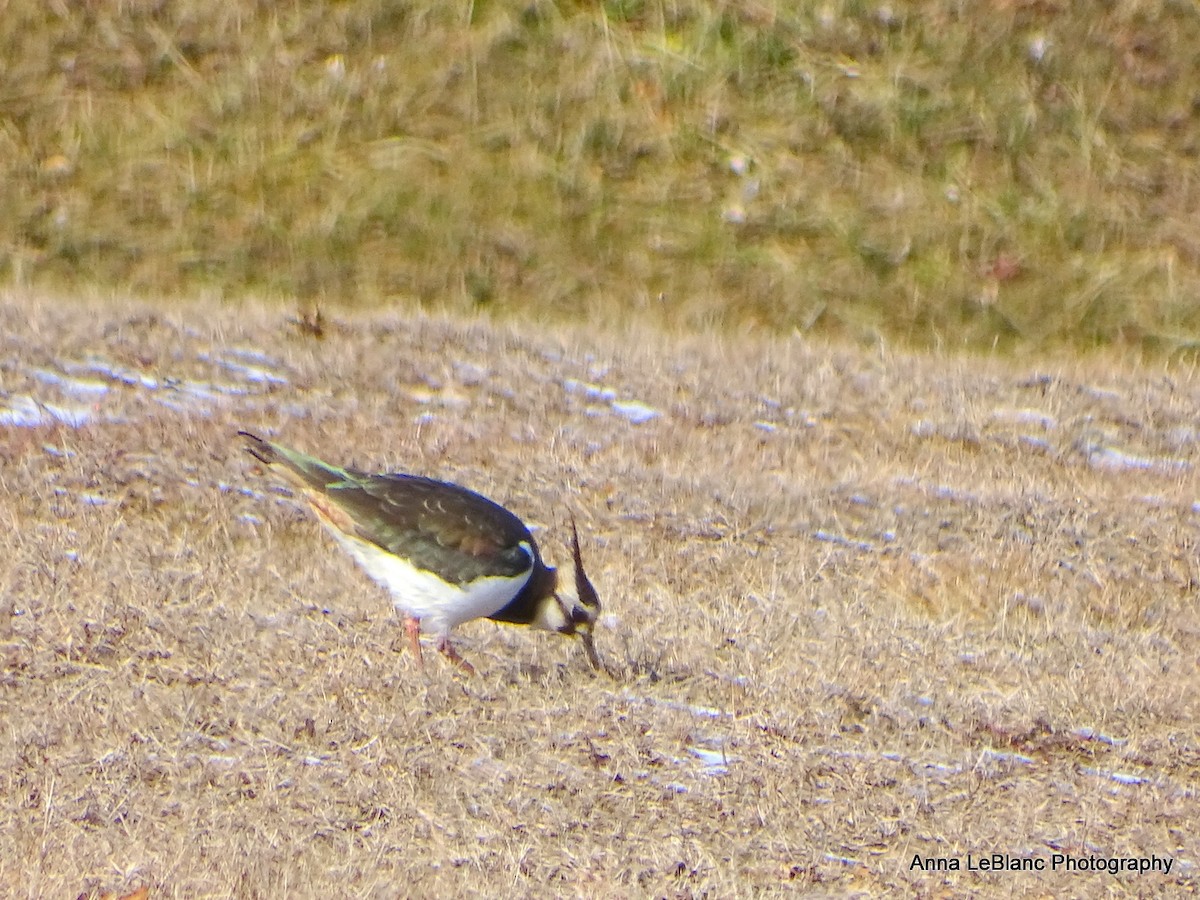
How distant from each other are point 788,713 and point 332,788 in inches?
73.5

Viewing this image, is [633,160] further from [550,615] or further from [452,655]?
[452,655]

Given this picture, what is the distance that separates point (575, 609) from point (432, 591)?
0.59m

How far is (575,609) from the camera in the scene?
699 cm

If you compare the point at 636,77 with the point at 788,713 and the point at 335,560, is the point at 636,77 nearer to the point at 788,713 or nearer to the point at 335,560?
the point at 335,560

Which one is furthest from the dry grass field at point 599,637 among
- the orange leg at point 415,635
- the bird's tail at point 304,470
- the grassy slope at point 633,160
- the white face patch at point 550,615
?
the grassy slope at point 633,160

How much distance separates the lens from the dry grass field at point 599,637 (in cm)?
555

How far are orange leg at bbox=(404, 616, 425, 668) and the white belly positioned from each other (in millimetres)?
29

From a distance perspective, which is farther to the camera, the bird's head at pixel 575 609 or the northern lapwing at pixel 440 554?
the bird's head at pixel 575 609

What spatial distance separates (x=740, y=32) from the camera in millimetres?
18172

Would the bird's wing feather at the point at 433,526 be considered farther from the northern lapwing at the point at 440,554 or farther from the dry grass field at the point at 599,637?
the dry grass field at the point at 599,637

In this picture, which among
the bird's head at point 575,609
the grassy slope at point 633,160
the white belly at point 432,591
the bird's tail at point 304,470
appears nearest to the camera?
the white belly at point 432,591

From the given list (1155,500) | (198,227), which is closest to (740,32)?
(198,227)

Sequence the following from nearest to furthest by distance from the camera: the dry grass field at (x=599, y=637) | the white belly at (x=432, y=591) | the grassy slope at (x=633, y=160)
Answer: the dry grass field at (x=599, y=637), the white belly at (x=432, y=591), the grassy slope at (x=633, y=160)

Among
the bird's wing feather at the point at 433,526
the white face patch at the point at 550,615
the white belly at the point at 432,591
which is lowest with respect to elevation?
the white face patch at the point at 550,615
